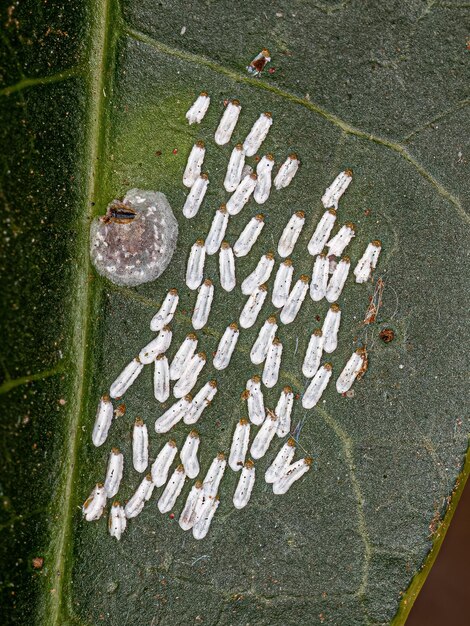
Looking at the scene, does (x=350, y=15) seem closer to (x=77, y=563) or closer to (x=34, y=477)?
(x=34, y=477)

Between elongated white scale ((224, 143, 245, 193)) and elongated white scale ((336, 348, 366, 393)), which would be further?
elongated white scale ((336, 348, 366, 393))

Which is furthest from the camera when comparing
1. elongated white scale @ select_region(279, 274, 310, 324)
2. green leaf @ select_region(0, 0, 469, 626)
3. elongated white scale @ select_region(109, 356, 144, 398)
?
elongated white scale @ select_region(279, 274, 310, 324)

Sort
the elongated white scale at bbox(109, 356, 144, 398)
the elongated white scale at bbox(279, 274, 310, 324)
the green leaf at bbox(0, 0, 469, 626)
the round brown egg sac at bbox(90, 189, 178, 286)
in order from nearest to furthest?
1. the green leaf at bbox(0, 0, 469, 626)
2. the round brown egg sac at bbox(90, 189, 178, 286)
3. the elongated white scale at bbox(109, 356, 144, 398)
4. the elongated white scale at bbox(279, 274, 310, 324)

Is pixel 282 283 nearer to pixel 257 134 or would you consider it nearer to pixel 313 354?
pixel 313 354

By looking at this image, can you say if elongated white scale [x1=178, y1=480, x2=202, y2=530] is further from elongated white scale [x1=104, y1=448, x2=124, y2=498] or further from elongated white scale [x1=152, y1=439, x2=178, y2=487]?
elongated white scale [x1=104, y1=448, x2=124, y2=498]

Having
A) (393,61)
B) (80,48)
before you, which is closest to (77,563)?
(80,48)

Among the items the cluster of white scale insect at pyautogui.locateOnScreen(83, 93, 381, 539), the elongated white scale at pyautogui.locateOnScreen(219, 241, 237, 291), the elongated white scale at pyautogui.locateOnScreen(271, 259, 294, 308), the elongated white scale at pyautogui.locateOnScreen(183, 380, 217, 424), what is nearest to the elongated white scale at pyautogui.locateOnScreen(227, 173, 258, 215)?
the cluster of white scale insect at pyautogui.locateOnScreen(83, 93, 381, 539)

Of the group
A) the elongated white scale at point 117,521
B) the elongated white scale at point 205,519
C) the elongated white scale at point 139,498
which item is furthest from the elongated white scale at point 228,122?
the elongated white scale at point 117,521
